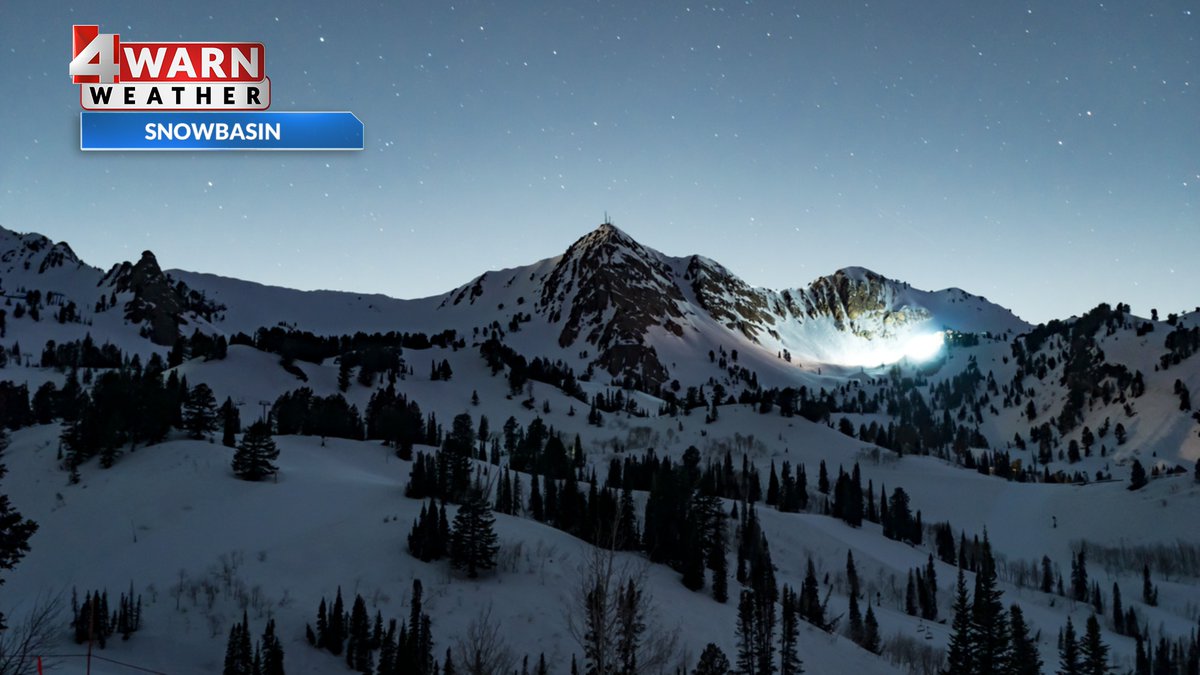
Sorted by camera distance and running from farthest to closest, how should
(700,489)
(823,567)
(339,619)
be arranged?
(823,567) → (700,489) → (339,619)

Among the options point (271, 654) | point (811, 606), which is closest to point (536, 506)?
point (811, 606)

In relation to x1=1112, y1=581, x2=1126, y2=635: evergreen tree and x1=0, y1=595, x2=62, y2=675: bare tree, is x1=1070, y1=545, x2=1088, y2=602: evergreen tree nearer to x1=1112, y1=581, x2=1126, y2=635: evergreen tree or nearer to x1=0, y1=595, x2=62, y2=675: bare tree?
x1=1112, y1=581, x2=1126, y2=635: evergreen tree

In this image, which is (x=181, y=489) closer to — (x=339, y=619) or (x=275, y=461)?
(x=275, y=461)

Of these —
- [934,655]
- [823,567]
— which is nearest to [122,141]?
[934,655]

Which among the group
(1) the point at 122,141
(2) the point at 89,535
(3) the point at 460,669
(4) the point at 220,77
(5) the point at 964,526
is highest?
(4) the point at 220,77

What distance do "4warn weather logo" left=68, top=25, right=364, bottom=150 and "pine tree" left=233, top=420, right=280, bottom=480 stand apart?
6595 centimetres

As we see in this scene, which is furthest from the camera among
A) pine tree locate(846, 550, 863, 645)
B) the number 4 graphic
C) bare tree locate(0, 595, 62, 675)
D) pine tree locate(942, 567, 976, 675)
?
pine tree locate(846, 550, 863, 645)

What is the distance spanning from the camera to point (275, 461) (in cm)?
10138

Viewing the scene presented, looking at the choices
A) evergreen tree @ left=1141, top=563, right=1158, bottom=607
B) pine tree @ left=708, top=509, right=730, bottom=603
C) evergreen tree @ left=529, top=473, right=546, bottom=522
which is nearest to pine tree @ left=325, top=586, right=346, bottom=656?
pine tree @ left=708, top=509, right=730, bottom=603

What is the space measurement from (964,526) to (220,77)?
8288 inches

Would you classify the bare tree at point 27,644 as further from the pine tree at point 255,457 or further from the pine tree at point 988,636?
the pine tree at point 988,636

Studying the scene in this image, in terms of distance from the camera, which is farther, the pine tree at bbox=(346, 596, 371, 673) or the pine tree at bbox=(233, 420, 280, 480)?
the pine tree at bbox=(233, 420, 280, 480)

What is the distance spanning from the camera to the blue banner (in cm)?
3086

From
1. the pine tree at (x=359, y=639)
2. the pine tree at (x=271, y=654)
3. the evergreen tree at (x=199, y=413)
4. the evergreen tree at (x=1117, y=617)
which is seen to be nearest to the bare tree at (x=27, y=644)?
the pine tree at (x=271, y=654)
